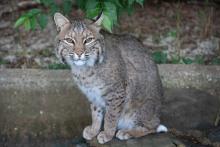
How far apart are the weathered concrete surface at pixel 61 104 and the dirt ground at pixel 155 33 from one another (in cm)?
78

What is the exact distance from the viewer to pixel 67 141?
4.43 metres

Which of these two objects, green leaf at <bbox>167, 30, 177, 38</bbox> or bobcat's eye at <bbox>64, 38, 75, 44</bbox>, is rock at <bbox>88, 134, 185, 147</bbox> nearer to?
bobcat's eye at <bbox>64, 38, 75, 44</bbox>

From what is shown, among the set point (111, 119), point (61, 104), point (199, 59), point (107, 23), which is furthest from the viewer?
point (199, 59)

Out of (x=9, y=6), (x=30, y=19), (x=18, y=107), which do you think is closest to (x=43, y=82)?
(x=18, y=107)

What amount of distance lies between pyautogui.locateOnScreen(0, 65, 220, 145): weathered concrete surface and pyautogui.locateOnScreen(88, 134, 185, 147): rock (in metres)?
0.37

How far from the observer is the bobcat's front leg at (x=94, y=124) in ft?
14.1

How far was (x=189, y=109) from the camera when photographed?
4.66 meters

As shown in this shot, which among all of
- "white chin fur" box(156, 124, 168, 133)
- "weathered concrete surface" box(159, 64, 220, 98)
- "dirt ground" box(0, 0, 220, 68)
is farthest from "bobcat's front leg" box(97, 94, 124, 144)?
"dirt ground" box(0, 0, 220, 68)

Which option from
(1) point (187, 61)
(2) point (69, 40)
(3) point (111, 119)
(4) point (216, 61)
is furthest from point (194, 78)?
(2) point (69, 40)

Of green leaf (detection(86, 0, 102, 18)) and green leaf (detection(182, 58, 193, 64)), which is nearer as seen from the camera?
green leaf (detection(86, 0, 102, 18))

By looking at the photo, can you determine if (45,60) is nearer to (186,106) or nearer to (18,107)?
(18,107)

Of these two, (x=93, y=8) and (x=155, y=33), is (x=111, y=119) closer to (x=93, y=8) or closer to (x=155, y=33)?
(x=93, y=8)

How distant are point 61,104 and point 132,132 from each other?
2.30 ft

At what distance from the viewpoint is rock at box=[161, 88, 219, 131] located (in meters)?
4.57
